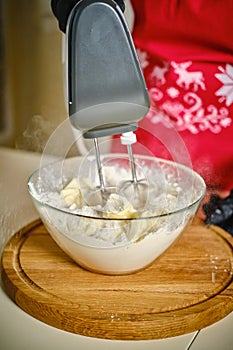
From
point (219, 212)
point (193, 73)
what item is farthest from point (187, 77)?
point (219, 212)

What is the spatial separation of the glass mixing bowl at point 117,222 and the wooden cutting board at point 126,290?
2cm

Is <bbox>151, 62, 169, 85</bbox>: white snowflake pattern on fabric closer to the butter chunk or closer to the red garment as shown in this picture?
the red garment

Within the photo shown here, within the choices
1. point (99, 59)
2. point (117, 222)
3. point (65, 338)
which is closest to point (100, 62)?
point (99, 59)

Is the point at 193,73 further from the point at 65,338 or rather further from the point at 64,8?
the point at 65,338

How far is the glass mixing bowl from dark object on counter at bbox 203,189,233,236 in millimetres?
56

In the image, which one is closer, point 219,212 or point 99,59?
point 99,59

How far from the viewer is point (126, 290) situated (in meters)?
0.59

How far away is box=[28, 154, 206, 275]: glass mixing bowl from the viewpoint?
581 mm

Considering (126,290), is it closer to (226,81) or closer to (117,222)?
(117,222)

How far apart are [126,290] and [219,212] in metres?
0.18

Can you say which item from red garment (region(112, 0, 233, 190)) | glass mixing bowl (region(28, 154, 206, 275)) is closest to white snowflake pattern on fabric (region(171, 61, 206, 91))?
red garment (region(112, 0, 233, 190))

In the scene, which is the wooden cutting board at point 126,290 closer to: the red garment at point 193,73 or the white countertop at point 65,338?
the white countertop at point 65,338

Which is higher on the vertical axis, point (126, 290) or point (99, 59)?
point (99, 59)

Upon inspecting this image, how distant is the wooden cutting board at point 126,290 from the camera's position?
546mm
